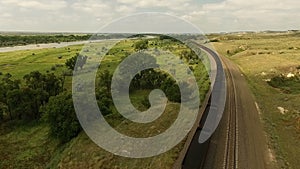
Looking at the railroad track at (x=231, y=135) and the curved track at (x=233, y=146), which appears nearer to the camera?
the curved track at (x=233, y=146)

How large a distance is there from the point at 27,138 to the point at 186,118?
22.1m

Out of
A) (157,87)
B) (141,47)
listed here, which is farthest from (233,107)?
(141,47)

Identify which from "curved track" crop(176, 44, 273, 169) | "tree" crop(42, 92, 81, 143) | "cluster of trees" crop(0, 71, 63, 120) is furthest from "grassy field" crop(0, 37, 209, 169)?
"curved track" crop(176, 44, 273, 169)

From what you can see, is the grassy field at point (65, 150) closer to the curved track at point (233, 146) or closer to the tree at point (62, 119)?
the tree at point (62, 119)

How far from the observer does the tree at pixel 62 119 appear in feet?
125

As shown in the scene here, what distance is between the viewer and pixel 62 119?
1563 inches

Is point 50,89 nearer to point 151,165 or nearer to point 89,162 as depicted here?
point 89,162

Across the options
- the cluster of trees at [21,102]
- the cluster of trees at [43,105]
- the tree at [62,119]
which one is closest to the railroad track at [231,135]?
the cluster of trees at [43,105]

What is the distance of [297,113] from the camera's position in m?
39.8

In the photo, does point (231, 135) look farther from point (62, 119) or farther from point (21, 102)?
point (21, 102)

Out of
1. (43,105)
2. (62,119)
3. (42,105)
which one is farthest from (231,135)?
(42,105)

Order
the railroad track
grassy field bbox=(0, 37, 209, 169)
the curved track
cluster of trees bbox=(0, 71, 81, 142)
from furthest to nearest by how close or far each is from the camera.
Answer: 1. cluster of trees bbox=(0, 71, 81, 142)
2. grassy field bbox=(0, 37, 209, 169)
3. the railroad track
4. the curved track

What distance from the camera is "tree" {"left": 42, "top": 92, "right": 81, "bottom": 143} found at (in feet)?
125

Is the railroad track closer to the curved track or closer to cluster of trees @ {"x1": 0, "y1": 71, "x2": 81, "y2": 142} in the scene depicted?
the curved track
